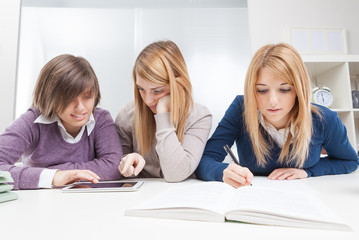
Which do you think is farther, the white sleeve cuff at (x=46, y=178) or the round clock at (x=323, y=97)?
the round clock at (x=323, y=97)

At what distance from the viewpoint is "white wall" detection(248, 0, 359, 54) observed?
2.58 m

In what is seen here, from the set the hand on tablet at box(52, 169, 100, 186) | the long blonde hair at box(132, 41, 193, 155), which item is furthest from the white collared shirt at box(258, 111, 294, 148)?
the hand on tablet at box(52, 169, 100, 186)

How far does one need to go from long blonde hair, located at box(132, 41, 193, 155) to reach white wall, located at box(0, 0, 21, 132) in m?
1.82

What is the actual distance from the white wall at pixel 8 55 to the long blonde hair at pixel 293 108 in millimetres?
2225

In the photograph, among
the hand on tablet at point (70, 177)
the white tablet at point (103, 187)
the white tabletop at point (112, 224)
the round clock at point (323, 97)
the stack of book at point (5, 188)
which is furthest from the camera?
the round clock at point (323, 97)

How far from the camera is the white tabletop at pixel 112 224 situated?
16.2 inches

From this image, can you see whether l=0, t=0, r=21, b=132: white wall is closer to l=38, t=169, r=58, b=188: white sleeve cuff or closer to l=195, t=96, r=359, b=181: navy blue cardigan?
l=38, t=169, r=58, b=188: white sleeve cuff

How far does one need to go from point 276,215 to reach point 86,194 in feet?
1.63

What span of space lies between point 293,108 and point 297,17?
1.92 metres

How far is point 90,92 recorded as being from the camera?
41.9 inches

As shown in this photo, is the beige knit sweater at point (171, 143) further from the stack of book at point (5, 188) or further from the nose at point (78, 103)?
the stack of book at point (5, 188)

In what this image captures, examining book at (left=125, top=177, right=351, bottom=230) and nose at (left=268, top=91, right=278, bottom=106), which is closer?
book at (left=125, top=177, right=351, bottom=230)

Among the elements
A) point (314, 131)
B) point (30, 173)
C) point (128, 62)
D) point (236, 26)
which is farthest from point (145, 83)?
point (236, 26)

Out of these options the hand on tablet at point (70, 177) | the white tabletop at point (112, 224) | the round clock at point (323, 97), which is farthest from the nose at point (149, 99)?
the round clock at point (323, 97)
